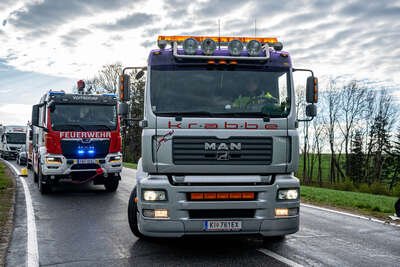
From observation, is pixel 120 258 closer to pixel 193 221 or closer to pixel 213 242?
pixel 193 221

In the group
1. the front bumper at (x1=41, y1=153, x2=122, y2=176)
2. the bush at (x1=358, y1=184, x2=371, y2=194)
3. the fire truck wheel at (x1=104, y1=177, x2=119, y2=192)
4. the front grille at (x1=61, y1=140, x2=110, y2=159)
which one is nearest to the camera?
the front bumper at (x1=41, y1=153, x2=122, y2=176)

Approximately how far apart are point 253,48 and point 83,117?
27.1 ft

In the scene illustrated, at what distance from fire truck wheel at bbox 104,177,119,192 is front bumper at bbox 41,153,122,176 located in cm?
92

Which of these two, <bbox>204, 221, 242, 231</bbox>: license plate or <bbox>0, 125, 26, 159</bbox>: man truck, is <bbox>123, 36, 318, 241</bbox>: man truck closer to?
<bbox>204, 221, 242, 231</bbox>: license plate

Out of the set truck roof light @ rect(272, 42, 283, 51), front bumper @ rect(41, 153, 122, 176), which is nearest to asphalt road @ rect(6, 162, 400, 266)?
truck roof light @ rect(272, 42, 283, 51)

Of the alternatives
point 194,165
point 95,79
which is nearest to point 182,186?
point 194,165

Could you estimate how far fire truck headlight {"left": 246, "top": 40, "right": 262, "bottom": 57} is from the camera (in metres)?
6.48

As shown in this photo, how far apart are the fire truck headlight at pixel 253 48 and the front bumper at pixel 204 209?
1901mm

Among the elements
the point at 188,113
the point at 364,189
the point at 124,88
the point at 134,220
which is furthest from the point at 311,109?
the point at 364,189

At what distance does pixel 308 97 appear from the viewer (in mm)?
6926

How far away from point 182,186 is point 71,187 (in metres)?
11.3

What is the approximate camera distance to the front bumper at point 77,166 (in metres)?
13.0

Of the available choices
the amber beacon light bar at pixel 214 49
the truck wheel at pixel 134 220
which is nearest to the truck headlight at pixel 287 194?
the amber beacon light bar at pixel 214 49

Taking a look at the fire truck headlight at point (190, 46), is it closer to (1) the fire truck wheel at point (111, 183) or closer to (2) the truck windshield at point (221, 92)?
(2) the truck windshield at point (221, 92)
